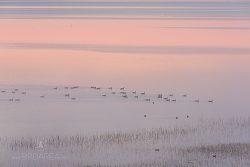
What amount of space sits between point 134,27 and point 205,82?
55.8ft

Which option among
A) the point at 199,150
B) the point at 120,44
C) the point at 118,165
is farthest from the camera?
the point at 120,44

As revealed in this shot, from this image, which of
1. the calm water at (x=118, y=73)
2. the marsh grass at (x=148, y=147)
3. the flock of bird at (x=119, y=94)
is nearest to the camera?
the marsh grass at (x=148, y=147)

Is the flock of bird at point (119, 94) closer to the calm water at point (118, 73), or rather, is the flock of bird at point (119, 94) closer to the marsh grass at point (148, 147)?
the calm water at point (118, 73)

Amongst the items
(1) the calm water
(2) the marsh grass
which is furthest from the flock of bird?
(2) the marsh grass

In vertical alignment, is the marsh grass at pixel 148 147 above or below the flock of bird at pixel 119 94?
below

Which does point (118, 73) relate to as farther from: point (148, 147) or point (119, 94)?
point (148, 147)

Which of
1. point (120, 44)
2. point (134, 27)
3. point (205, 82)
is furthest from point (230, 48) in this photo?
point (134, 27)

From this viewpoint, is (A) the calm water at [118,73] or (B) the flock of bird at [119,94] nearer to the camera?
(A) the calm water at [118,73]

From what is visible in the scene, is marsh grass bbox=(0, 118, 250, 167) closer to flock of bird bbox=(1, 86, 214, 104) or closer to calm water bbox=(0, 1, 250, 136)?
calm water bbox=(0, 1, 250, 136)

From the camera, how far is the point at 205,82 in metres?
17.5

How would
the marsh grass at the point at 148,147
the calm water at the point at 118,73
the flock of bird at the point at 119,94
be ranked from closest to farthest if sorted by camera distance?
the marsh grass at the point at 148,147
the calm water at the point at 118,73
the flock of bird at the point at 119,94

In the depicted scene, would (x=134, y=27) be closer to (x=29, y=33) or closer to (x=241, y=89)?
(x=29, y=33)

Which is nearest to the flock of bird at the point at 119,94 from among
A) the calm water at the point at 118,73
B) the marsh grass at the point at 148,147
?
the calm water at the point at 118,73

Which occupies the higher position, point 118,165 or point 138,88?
point 138,88
